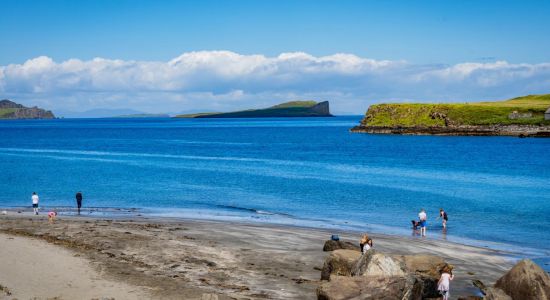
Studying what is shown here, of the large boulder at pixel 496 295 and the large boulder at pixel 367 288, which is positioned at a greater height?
the large boulder at pixel 367 288

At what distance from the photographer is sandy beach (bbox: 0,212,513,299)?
81.8 ft

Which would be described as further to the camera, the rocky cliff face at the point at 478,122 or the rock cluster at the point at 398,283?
the rocky cliff face at the point at 478,122

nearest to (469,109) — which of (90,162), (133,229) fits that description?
(90,162)

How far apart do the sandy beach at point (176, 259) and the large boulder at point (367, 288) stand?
113 inches

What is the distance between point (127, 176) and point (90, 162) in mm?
28536

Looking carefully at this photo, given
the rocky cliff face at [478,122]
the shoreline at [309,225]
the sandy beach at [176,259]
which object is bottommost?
the shoreline at [309,225]

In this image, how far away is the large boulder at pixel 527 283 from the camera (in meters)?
23.1

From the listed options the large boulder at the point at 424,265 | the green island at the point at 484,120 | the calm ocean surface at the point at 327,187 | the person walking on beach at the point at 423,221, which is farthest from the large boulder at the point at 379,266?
the green island at the point at 484,120

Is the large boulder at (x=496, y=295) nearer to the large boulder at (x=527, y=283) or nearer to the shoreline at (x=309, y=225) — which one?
the large boulder at (x=527, y=283)

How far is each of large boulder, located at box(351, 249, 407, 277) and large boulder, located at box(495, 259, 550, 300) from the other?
438 centimetres

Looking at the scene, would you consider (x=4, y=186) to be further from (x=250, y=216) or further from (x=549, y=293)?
(x=549, y=293)

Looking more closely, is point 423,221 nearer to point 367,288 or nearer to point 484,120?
point 367,288

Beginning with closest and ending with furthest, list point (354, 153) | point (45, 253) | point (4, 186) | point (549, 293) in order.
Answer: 1. point (549, 293)
2. point (45, 253)
3. point (4, 186)
4. point (354, 153)

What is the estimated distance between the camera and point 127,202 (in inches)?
2431
